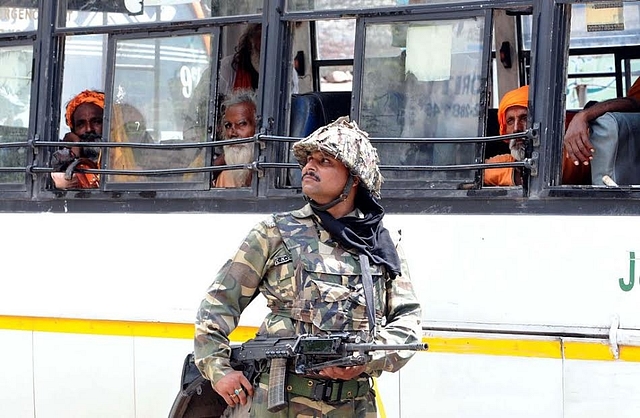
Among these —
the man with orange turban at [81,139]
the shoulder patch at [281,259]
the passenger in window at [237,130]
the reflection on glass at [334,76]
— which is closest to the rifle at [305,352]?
the shoulder patch at [281,259]

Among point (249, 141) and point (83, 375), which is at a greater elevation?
point (249, 141)

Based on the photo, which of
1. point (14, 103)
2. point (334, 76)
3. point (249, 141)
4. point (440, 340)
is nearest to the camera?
point (440, 340)

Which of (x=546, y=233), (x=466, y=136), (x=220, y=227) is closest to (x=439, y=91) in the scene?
(x=466, y=136)

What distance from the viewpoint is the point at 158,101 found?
6.16 meters

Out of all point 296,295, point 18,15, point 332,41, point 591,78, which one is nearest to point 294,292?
point 296,295

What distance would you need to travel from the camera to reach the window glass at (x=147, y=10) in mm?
5926

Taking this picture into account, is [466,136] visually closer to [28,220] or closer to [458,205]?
[458,205]

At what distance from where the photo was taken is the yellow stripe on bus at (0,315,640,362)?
197 inches

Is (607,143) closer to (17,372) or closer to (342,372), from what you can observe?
(342,372)

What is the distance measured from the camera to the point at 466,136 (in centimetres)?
543

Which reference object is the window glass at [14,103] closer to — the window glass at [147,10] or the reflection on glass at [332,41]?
the window glass at [147,10]

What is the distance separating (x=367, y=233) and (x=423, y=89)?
1.14 meters

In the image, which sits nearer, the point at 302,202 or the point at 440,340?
the point at 440,340

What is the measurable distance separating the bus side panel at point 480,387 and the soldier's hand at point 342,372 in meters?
0.97
